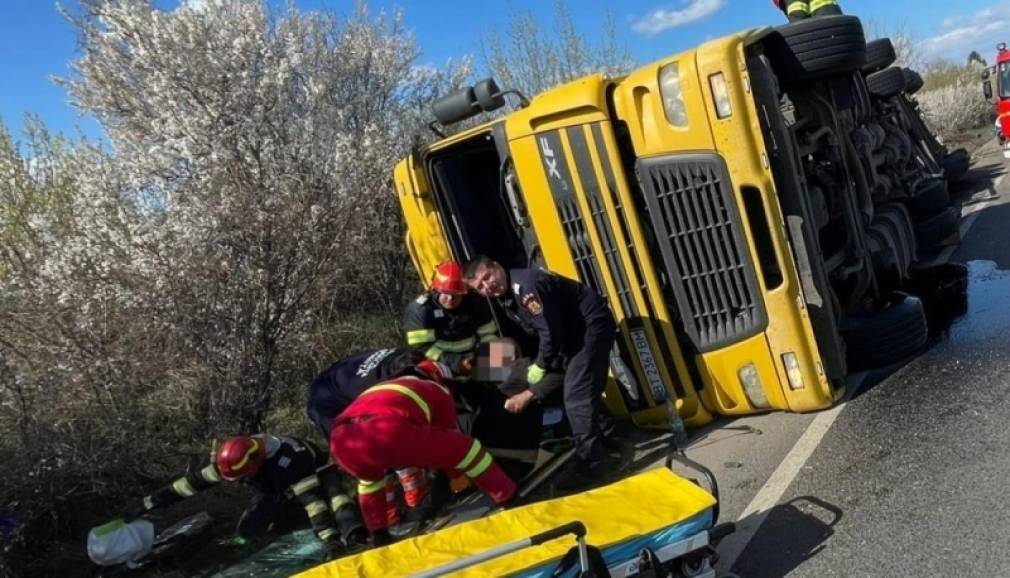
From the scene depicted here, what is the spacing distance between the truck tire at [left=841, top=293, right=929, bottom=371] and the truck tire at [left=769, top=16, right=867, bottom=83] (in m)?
1.51

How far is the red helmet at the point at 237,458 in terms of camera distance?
4.15 metres

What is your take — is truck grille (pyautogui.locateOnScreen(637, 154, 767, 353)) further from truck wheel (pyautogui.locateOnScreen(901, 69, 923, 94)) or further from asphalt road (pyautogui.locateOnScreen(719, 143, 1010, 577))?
truck wheel (pyautogui.locateOnScreen(901, 69, 923, 94))

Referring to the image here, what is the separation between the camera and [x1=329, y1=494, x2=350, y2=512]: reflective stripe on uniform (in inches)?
167

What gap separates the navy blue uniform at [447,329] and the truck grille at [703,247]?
51.5 inches

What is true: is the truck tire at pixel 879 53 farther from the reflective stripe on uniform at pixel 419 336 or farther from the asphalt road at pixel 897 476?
the reflective stripe on uniform at pixel 419 336

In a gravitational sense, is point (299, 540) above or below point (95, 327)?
below

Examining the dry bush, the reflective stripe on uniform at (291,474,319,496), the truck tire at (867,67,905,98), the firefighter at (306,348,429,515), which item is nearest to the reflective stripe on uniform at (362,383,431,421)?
the firefighter at (306,348,429,515)

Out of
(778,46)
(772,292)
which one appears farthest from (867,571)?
(778,46)

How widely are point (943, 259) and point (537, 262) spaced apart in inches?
172

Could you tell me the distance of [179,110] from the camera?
7605 millimetres

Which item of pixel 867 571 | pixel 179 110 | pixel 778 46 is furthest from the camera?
pixel 179 110

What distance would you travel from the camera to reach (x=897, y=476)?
3346mm

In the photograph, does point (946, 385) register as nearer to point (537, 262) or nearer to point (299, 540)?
point (537, 262)

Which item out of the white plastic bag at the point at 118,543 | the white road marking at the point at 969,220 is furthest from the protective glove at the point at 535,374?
the white road marking at the point at 969,220
